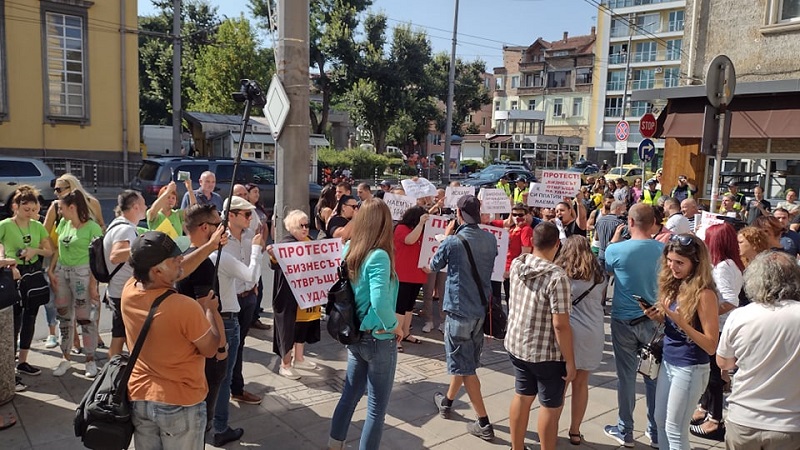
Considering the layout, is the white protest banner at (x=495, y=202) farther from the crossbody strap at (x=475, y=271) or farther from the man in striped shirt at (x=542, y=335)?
the man in striped shirt at (x=542, y=335)

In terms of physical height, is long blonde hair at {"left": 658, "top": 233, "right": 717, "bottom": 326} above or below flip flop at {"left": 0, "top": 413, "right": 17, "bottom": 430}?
above

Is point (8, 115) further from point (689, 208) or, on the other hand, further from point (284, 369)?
point (689, 208)

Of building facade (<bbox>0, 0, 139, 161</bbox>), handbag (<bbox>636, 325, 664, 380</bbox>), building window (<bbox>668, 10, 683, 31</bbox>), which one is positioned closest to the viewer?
handbag (<bbox>636, 325, 664, 380</bbox>)

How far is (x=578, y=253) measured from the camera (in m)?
4.36

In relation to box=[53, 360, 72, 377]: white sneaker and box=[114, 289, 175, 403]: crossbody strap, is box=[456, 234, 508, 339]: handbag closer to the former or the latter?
box=[114, 289, 175, 403]: crossbody strap

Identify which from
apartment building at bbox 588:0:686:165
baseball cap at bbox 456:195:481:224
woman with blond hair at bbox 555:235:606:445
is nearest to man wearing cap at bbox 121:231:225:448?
baseball cap at bbox 456:195:481:224

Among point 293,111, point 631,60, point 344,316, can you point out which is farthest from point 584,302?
point 631,60

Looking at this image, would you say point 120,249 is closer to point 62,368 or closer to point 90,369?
point 90,369

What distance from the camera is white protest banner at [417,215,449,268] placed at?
6.47 meters

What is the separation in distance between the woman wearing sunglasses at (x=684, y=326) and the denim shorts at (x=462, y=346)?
1.37 metres

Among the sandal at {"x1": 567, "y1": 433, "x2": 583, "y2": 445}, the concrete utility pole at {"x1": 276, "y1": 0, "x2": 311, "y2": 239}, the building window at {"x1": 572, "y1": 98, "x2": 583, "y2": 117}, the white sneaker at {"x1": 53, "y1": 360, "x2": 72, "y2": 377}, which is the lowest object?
the sandal at {"x1": 567, "y1": 433, "x2": 583, "y2": 445}

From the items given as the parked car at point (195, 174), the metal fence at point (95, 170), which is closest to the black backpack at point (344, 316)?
the parked car at point (195, 174)

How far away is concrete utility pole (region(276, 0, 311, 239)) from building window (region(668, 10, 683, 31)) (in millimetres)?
57774

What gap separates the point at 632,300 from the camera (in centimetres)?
443
